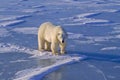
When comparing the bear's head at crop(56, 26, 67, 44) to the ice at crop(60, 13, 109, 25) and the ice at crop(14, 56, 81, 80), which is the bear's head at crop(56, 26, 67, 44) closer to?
the ice at crop(14, 56, 81, 80)

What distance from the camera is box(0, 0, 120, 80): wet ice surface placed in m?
6.81

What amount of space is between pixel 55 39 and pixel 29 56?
0.71m

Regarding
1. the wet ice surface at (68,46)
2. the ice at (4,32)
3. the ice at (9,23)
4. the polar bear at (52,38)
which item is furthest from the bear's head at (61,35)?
the ice at (9,23)

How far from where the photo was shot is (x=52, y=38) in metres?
8.16

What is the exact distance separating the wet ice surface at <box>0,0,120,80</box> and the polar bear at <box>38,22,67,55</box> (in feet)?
0.67

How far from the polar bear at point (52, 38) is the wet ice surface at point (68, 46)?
8.1 inches

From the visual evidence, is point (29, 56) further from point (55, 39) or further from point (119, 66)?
point (119, 66)

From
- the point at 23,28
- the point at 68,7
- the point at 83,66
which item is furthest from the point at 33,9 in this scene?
the point at 83,66

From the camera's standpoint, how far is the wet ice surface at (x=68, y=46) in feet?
22.4

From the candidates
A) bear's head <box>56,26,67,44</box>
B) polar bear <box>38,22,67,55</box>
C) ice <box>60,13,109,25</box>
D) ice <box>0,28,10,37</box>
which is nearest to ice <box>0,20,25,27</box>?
ice <box>0,28,10,37</box>

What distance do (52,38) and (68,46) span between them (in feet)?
2.85

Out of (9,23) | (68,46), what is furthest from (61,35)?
(9,23)

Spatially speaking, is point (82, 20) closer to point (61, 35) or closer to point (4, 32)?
point (4, 32)

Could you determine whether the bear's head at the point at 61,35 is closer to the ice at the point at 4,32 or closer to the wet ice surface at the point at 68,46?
the wet ice surface at the point at 68,46
